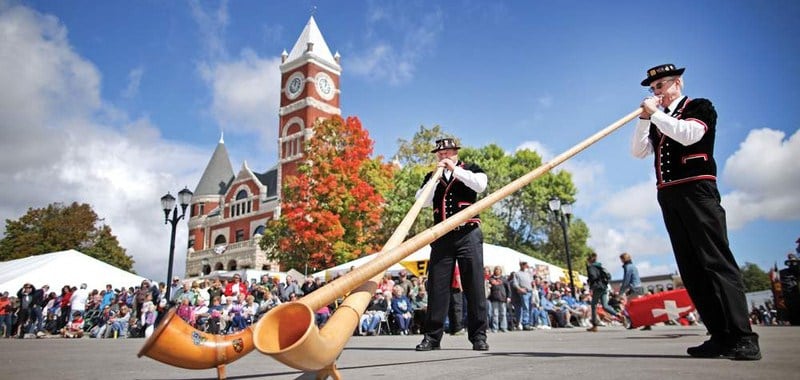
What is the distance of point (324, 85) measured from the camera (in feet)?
176

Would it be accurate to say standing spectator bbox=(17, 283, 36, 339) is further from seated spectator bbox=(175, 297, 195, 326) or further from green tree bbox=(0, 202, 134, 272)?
green tree bbox=(0, 202, 134, 272)

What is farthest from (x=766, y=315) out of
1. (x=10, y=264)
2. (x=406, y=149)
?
(x=10, y=264)

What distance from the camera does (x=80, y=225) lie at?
46.5 metres

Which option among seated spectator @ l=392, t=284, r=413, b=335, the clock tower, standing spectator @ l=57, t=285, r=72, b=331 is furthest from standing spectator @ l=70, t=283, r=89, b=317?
the clock tower

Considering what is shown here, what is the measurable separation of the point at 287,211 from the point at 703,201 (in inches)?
1065

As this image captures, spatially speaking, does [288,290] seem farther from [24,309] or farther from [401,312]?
[24,309]

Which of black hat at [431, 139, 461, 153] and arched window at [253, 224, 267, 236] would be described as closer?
black hat at [431, 139, 461, 153]

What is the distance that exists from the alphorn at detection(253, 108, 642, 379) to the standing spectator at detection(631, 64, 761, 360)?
201cm

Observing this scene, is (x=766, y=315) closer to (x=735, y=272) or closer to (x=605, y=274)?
(x=605, y=274)

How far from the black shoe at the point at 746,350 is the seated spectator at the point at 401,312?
11349 millimetres

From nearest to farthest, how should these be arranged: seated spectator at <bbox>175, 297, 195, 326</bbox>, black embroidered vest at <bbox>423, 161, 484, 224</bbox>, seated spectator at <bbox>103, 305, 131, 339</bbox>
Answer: black embroidered vest at <bbox>423, 161, 484, 224</bbox> < seated spectator at <bbox>175, 297, 195, 326</bbox> < seated spectator at <bbox>103, 305, 131, 339</bbox>

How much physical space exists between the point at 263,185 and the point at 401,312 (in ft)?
143

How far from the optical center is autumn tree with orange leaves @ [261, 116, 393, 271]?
28.3 m

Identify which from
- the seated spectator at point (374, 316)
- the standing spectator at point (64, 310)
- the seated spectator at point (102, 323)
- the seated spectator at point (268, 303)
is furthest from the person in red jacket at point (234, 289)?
the standing spectator at point (64, 310)
